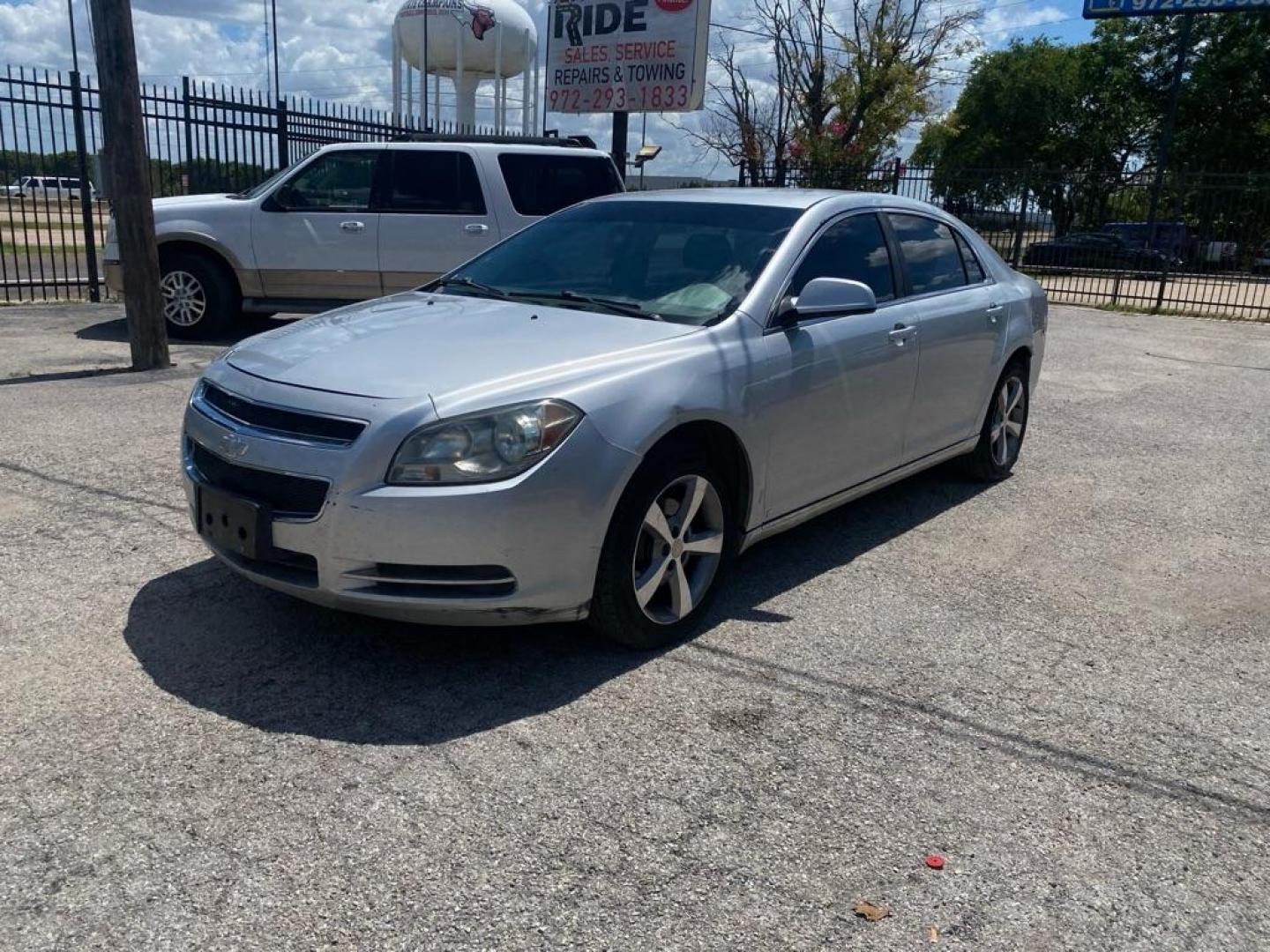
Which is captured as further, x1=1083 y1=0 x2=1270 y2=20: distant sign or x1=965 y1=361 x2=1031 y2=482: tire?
x1=1083 y1=0 x2=1270 y2=20: distant sign

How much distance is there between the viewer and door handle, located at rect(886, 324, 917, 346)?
4.91m

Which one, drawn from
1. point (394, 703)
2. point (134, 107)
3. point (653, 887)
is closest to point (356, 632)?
point (394, 703)

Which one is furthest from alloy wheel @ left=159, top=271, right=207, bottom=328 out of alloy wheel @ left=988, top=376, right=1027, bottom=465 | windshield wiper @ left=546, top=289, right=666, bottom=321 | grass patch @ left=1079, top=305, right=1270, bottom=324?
grass patch @ left=1079, top=305, right=1270, bottom=324

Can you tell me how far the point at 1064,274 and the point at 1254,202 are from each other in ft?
12.2

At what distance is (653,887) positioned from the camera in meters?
2.60

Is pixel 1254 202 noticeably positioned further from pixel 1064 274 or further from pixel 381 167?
pixel 381 167

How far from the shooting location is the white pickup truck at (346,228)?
10.1 meters

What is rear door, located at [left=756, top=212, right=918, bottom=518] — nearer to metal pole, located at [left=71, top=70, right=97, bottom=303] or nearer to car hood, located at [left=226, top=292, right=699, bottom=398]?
car hood, located at [left=226, top=292, right=699, bottom=398]

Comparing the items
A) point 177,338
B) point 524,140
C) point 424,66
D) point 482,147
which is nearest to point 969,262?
point 482,147

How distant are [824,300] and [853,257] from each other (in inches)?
30.0

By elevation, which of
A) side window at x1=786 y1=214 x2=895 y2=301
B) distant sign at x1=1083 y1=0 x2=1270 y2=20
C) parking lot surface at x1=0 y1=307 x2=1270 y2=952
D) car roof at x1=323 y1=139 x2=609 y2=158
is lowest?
parking lot surface at x1=0 y1=307 x2=1270 y2=952

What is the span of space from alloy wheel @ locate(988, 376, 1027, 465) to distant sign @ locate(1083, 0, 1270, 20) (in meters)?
17.3

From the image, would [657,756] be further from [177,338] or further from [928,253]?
[177,338]

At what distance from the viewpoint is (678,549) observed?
3891 mm
